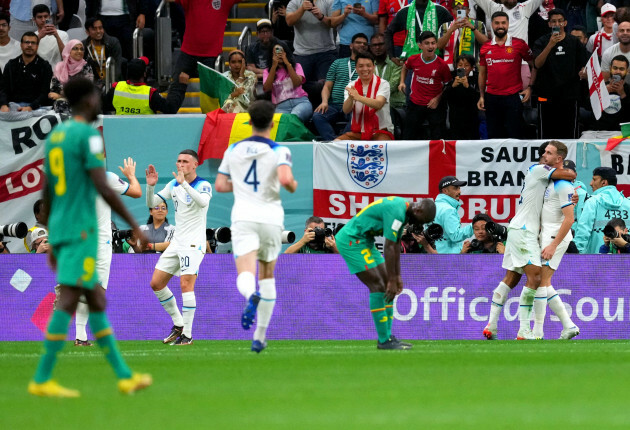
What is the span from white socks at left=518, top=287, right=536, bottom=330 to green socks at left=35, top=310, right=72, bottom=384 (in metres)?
8.46

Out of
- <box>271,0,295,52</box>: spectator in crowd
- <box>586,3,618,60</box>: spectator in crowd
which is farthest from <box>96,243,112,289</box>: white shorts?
<box>586,3,618,60</box>: spectator in crowd

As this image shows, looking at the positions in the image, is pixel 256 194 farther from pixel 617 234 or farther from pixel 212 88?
pixel 212 88

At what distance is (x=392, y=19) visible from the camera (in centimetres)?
2008

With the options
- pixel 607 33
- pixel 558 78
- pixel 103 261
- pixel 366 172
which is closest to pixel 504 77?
pixel 558 78

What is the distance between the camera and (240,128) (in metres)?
18.5

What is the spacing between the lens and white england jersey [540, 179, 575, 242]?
14453 mm

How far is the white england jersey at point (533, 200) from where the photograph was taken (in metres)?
14.6

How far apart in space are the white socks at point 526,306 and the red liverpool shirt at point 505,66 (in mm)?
4692

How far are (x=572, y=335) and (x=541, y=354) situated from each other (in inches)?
144


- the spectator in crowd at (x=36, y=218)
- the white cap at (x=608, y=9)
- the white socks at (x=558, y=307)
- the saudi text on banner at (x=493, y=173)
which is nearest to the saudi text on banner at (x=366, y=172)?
the saudi text on banner at (x=493, y=173)

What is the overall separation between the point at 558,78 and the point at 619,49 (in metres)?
1.21

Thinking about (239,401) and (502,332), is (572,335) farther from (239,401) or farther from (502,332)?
(239,401)

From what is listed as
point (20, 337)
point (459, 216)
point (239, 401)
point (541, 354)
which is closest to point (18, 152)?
point (20, 337)

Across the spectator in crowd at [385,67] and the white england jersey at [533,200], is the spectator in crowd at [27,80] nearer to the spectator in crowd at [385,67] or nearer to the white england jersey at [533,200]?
the spectator in crowd at [385,67]
